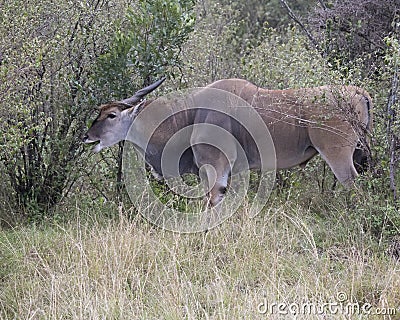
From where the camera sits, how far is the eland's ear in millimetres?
6000

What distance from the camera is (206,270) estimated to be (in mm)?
4582

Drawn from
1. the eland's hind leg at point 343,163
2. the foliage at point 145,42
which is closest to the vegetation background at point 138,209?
the foliage at point 145,42

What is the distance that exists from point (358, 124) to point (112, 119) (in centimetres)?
211

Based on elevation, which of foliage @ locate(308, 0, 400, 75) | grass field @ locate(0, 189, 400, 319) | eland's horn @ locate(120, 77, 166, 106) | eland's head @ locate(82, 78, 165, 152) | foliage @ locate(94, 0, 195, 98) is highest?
foliage @ locate(308, 0, 400, 75)

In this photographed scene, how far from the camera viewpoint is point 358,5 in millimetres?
6430

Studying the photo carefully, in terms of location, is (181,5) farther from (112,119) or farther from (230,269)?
(230,269)

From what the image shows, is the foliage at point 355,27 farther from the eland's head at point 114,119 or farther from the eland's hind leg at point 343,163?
the eland's head at point 114,119

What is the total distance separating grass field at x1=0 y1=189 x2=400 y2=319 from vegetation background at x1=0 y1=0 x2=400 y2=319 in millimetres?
15

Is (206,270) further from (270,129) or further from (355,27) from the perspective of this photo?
(355,27)

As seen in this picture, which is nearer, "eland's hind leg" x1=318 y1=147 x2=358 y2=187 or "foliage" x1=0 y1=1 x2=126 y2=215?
"eland's hind leg" x1=318 y1=147 x2=358 y2=187

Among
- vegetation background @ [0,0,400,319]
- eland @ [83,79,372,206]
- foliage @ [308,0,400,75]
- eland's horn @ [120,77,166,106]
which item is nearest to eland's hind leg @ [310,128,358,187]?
eland @ [83,79,372,206]

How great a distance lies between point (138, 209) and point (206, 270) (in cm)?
113

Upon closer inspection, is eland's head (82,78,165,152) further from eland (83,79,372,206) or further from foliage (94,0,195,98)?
foliage (94,0,195,98)

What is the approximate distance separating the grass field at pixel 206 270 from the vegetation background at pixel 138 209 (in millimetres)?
15
